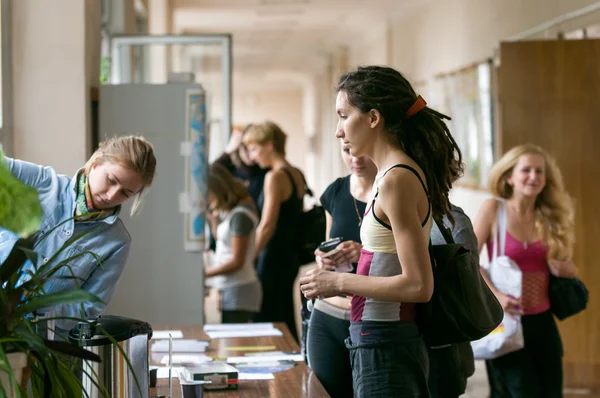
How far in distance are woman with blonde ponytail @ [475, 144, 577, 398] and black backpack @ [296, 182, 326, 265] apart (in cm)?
99

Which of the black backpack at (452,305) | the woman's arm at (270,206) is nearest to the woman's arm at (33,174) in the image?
the black backpack at (452,305)

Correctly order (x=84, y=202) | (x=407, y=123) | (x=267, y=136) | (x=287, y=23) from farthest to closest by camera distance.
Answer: (x=287, y=23) < (x=267, y=136) < (x=84, y=202) < (x=407, y=123)

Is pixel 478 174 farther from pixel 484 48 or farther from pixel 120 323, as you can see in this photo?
pixel 120 323

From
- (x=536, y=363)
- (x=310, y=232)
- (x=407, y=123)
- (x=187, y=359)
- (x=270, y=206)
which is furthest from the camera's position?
(x=270, y=206)

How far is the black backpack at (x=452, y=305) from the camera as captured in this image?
2.18m

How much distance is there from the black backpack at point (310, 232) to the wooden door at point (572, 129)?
1.44 metres

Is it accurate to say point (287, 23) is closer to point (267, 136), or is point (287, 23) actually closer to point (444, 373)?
point (267, 136)

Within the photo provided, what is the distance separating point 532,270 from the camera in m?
3.73

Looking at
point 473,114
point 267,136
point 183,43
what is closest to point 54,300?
point 183,43

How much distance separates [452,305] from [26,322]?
1.08 m

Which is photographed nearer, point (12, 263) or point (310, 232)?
point (12, 263)

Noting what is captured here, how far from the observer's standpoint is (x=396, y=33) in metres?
12.3

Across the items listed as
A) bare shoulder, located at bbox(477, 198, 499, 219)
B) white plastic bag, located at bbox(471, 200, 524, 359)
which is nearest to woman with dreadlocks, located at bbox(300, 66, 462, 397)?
white plastic bag, located at bbox(471, 200, 524, 359)

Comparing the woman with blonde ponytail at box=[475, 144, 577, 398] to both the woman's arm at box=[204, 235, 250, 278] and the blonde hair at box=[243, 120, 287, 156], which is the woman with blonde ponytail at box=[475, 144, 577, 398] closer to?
the woman's arm at box=[204, 235, 250, 278]
